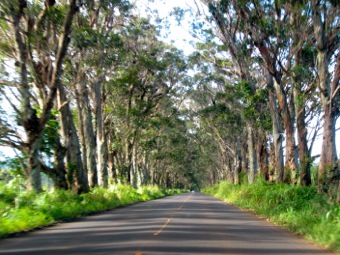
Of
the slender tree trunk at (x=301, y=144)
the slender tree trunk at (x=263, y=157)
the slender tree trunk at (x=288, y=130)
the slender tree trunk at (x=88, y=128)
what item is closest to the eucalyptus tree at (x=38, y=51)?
the slender tree trunk at (x=88, y=128)

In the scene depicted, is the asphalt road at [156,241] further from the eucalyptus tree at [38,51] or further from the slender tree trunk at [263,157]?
the slender tree trunk at [263,157]

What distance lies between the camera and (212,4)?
79.3 ft

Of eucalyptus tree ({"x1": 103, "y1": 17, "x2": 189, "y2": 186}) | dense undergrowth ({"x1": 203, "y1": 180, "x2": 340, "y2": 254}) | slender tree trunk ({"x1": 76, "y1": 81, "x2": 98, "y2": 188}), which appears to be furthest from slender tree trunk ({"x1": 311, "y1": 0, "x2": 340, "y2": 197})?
eucalyptus tree ({"x1": 103, "y1": 17, "x2": 189, "y2": 186})

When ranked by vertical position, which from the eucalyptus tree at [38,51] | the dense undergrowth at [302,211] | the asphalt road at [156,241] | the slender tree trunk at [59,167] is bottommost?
the asphalt road at [156,241]

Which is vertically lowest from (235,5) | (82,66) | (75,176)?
(75,176)

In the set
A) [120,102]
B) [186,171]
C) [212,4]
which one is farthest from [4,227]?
[186,171]

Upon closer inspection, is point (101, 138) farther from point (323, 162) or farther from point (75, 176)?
point (323, 162)

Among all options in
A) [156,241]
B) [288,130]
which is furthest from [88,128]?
[156,241]

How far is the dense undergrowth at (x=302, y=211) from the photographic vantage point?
37.9 ft

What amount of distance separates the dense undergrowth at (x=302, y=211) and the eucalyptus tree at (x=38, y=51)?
985cm

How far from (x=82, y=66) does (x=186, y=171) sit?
77429 millimetres

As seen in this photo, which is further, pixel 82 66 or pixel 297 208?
pixel 82 66

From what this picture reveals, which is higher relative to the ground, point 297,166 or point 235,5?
point 235,5

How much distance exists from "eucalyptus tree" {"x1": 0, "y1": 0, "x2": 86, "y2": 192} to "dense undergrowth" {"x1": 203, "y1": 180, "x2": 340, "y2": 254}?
985cm
